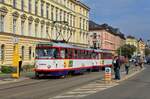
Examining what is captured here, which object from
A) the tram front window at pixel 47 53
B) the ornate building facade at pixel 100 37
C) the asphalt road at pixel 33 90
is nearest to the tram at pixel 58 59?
the tram front window at pixel 47 53

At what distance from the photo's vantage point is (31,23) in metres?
69.1

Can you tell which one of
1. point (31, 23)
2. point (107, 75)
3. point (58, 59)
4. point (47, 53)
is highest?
point (31, 23)

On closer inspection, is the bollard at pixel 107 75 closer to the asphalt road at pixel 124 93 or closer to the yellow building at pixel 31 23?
the asphalt road at pixel 124 93

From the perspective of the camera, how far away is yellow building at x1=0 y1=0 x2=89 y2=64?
58.7 meters

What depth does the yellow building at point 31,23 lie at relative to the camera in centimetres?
5872

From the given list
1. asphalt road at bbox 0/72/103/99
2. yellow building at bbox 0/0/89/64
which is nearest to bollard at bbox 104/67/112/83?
asphalt road at bbox 0/72/103/99

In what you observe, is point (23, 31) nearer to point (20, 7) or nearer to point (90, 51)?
point (20, 7)

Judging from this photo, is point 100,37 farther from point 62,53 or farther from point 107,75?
point 107,75

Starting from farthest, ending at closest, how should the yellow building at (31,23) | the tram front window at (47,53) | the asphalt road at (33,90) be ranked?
the yellow building at (31,23), the tram front window at (47,53), the asphalt road at (33,90)

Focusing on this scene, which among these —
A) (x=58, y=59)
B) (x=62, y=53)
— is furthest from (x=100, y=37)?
(x=58, y=59)

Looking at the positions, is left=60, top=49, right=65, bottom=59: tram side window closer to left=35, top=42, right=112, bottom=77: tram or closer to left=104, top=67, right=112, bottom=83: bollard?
left=35, top=42, right=112, bottom=77: tram

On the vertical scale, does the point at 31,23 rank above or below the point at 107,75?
above

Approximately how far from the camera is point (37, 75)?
39.2m

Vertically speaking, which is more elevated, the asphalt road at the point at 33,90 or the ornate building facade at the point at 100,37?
the ornate building facade at the point at 100,37
